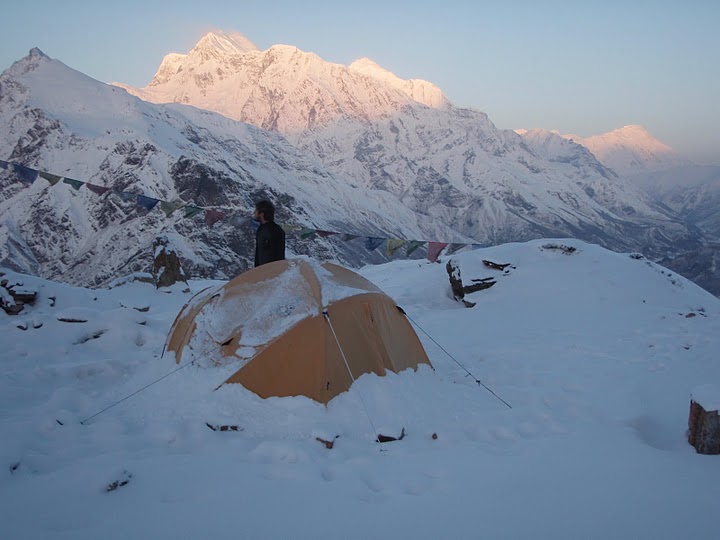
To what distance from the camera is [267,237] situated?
7.83 metres

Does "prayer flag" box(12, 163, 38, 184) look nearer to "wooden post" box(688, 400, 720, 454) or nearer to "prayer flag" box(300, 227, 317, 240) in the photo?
"prayer flag" box(300, 227, 317, 240)

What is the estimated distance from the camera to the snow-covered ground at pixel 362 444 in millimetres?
3691

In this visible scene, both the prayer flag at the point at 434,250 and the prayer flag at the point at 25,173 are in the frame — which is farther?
the prayer flag at the point at 434,250

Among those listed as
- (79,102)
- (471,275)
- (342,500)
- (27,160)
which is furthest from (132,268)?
(342,500)

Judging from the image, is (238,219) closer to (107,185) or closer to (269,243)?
(269,243)

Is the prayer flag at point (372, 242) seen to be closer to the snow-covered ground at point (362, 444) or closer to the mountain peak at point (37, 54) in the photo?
the snow-covered ground at point (362, 444)

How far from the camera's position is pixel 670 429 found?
5902 mm

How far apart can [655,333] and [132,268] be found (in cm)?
11834

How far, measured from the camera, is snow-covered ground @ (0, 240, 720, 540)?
3.69 m

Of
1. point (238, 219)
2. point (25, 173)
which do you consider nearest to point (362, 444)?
point (238, 219)

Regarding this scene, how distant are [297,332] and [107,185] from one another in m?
138

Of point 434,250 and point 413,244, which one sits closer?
point 413,244

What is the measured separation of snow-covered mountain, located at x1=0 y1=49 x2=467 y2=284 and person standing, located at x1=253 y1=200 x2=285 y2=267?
105 meters

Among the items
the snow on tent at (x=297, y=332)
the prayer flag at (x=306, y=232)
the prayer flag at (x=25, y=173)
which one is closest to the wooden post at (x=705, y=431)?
the snow on tent at (x=297, y=332)
